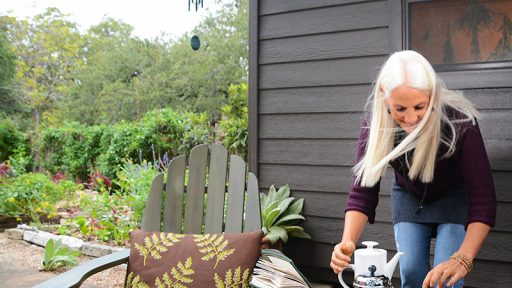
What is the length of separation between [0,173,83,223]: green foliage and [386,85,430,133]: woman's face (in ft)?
15.4

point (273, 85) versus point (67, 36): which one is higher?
point (67, 36)

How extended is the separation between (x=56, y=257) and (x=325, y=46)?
2.42 metres

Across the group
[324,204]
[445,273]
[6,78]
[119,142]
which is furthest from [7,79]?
[445,273]

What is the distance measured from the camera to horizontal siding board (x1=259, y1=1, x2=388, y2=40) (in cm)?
288

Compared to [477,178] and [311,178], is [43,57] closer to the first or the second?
[311,178]

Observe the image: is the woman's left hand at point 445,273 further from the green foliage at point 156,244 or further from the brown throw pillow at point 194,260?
the green foliage at point 156,244

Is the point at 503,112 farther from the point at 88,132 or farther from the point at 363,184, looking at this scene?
the point at 88,132

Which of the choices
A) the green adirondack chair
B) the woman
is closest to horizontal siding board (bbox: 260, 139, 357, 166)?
the green adirondack chair

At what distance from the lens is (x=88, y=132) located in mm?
9375

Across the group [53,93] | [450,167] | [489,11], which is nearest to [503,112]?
[489,11]

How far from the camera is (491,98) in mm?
2541

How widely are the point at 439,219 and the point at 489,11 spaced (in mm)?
1252

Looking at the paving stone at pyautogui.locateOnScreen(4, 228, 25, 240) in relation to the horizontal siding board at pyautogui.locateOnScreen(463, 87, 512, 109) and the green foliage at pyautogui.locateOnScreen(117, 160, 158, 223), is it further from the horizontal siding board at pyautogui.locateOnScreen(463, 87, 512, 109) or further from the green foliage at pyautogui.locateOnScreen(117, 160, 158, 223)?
the horizontal siding board at pyautogui.locateOnScreen(463, 87, 512, 109)

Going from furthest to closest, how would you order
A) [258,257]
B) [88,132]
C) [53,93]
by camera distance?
[53,93] → [88,132] → [258,257]
